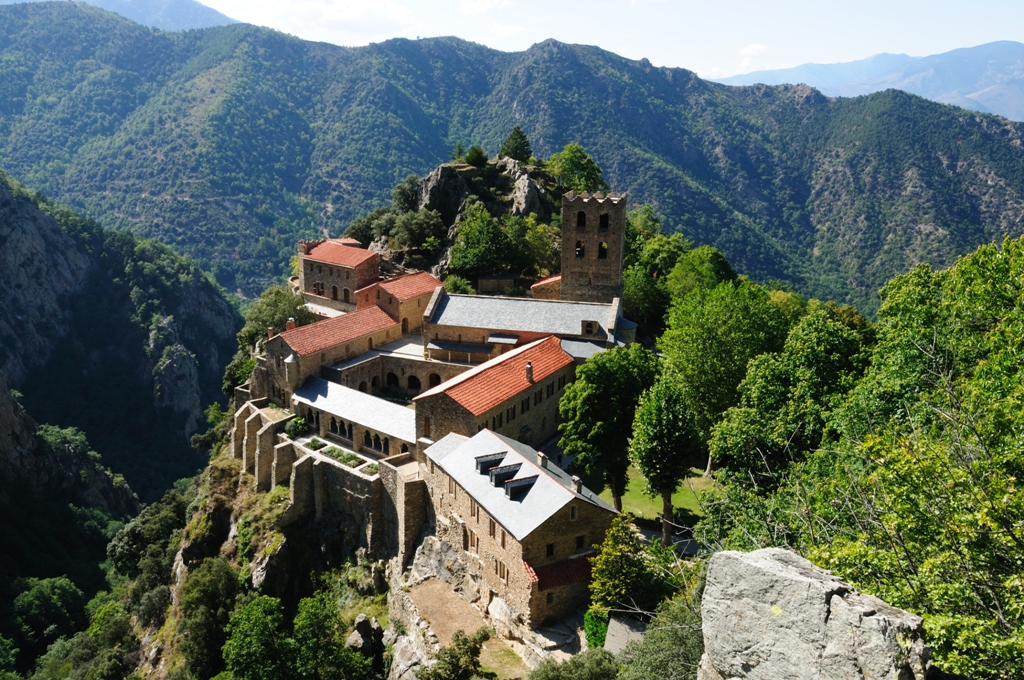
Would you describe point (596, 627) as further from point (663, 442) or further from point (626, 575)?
point (663, 442)

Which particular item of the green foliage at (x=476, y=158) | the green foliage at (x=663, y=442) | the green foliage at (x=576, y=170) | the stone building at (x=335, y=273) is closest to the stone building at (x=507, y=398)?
the green foliage at (x=663, y=442)

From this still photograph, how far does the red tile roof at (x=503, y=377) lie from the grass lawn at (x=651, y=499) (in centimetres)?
807

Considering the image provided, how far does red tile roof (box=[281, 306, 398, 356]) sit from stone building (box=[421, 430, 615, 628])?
747 inches

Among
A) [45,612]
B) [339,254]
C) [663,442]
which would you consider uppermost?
[339,254]

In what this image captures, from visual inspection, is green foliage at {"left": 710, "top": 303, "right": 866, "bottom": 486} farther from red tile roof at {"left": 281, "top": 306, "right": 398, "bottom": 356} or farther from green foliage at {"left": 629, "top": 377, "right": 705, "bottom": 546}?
red tile roof at {"left": 281, "top": 306, "right": 398, "bottom": 356}

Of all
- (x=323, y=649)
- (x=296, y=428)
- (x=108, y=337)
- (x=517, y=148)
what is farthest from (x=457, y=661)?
(x=108, y=337)

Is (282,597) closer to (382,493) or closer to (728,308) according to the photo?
(382,493)

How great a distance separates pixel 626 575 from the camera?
28.4 m

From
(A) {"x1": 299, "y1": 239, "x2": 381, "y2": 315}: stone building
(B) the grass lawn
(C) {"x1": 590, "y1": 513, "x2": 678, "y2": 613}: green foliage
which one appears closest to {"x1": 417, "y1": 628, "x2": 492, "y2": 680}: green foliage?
(C) {"x1": 590, "y1": 513, "x2": 678, "y2": 613}: green foliage

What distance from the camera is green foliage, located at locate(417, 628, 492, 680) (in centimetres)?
2831

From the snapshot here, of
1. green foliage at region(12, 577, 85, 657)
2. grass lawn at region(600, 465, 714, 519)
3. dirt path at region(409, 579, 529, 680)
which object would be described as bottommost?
green foliage at region(12, 577, 85, 657)

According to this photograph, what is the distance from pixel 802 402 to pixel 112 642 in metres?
54.1

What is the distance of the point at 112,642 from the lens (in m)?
55.5

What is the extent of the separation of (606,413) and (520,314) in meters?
16.4
